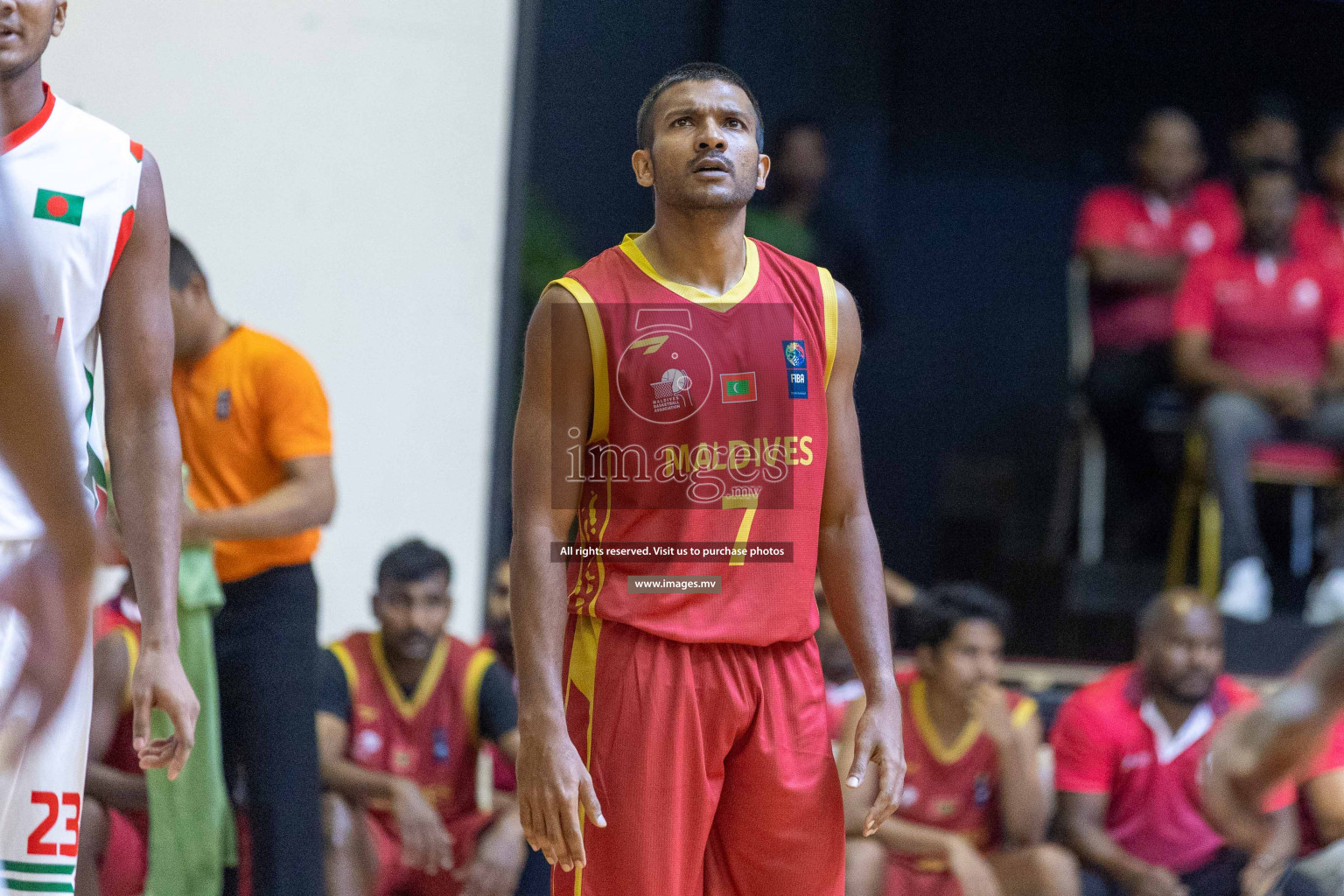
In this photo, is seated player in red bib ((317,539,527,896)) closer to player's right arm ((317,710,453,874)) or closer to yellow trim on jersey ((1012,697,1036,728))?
Answer: player's right arm ((317,710,453,874))

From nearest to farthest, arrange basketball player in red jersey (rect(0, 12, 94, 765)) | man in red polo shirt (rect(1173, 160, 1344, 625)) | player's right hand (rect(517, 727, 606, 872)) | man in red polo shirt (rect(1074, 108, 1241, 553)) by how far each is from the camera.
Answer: basketball player in red jersey (rect(0, 12, 94, 765)), player's right hand (rect(517, 727, 606, 872)), man in red polo shirt (rect(1173, 160, 1344, 625)), man in red polo shirt (rect(1074, 108, 1241, 553))

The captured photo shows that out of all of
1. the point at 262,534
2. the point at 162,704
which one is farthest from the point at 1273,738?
the point at 262,534

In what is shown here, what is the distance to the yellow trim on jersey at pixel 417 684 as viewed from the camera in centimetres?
497

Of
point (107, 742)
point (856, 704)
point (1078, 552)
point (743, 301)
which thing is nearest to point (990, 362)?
point (1078, 552)

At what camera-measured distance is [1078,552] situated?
23.4 feet

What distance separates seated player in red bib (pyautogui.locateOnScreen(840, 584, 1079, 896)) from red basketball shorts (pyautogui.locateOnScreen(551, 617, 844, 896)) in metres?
2.15

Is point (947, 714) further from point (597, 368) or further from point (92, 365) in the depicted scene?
point (92, 365)

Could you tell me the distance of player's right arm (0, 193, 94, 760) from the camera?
1.18m

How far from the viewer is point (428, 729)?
16.2 feet

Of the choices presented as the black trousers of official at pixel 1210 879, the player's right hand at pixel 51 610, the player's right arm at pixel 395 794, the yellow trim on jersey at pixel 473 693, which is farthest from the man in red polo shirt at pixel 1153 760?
the player's right hand at pixel 51 610

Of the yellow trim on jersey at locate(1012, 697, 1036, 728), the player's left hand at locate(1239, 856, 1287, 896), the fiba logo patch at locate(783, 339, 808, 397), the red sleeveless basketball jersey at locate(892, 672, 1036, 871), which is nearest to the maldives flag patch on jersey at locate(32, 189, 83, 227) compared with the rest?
the fiba logo patch at locate(783, 339, 808, 397)

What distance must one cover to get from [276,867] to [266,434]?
1145 millimetres

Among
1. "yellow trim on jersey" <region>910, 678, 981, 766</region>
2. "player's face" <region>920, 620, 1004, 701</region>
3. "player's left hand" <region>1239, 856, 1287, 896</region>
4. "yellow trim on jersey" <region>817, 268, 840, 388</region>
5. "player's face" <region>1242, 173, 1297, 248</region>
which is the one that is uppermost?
"player's face" <region>1242, 173, 1297, 248</region>

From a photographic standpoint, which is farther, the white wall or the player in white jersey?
the white wall
